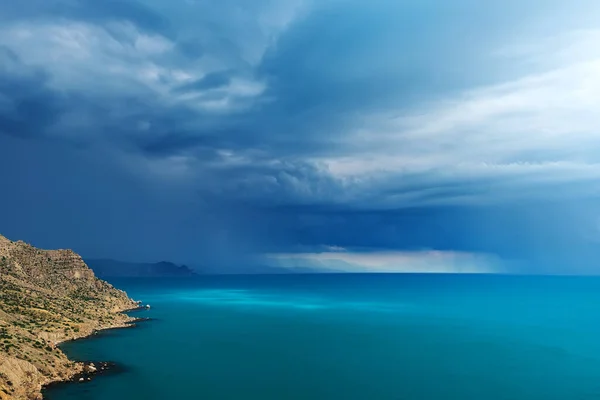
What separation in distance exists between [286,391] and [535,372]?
52819 mm

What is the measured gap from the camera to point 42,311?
116000mm

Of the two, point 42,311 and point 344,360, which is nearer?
point 344,360

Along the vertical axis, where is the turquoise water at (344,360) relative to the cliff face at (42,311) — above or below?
below

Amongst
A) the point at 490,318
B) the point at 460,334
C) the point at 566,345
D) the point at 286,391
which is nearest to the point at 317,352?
the point at 286,391

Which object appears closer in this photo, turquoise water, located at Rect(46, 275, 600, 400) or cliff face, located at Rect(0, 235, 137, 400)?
cliff face, located at Rect(0, 235, 137, 400)

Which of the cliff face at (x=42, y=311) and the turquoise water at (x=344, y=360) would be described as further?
the turquoise water at (x=344, y=360)

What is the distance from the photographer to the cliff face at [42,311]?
7056cm

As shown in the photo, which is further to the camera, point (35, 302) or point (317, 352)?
point (35, 302)

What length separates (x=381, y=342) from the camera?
125 m

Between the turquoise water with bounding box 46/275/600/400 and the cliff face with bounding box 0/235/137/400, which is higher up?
the cliff face with bounding box 0/235/137/400

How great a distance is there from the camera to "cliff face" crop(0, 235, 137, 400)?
232 feet

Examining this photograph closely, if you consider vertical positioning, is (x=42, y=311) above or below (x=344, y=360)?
above

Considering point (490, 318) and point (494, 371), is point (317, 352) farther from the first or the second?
point (490, 318)

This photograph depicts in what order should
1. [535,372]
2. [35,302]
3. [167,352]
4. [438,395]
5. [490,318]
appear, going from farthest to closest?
[490,318] < [35,302] < [167,352] < [535,372] < [438,395]
